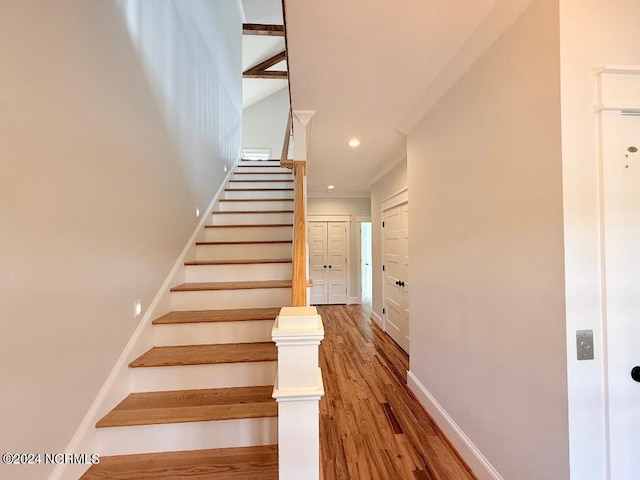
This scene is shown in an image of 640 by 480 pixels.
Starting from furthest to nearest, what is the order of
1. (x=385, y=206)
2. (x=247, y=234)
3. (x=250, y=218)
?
(x=385, y=206) < (x=250, y=218) < (x=247, y=234)

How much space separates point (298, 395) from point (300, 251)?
771 millimetres

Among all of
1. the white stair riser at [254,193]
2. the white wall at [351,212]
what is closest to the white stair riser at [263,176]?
the white stair riser at [254,193]

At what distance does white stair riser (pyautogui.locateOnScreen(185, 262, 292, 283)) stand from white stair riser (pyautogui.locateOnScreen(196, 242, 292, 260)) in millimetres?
300

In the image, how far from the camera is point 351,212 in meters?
6.02

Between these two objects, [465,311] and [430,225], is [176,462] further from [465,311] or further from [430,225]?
[430,225]

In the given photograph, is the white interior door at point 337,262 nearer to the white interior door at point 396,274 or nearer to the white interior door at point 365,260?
the white interior door at point 365,260

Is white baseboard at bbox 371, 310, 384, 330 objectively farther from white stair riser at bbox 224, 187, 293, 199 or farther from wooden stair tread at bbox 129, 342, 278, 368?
wooden stair tread at bbox 129, 342, 278, 368

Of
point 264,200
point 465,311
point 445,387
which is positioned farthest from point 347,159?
point 445,387

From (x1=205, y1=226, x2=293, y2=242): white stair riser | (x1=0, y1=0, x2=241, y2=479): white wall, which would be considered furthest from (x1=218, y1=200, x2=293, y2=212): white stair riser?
(x1=0, y1=0, x2=241, y2=479): white wall

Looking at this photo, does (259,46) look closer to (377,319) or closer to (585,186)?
(377,319)

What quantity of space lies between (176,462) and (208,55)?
3742mm

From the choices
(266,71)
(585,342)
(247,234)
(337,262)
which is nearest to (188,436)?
(585,342)

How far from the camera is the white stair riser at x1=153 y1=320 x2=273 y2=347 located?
6.00 feet

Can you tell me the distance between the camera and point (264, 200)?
3256mm
